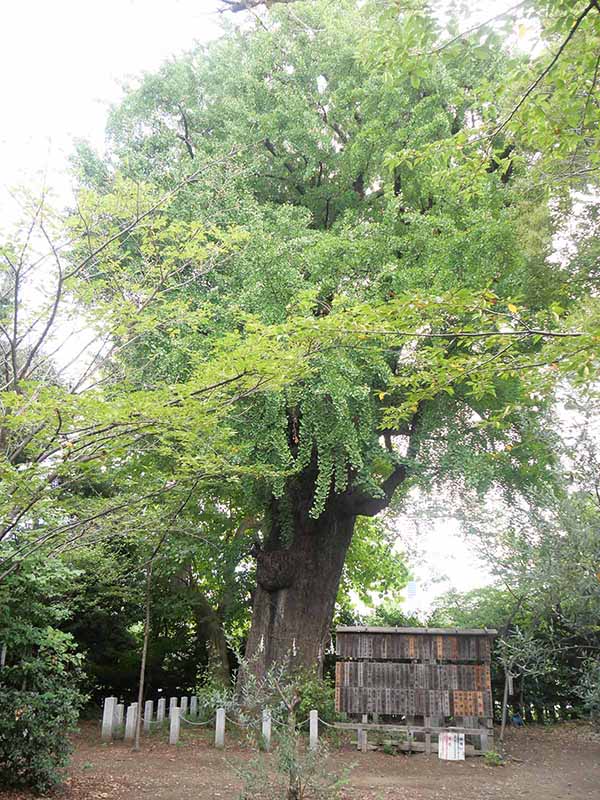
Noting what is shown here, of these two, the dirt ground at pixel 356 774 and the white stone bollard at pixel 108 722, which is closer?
the dirt ground at pixel 356 774

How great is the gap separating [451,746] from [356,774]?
152 centimetres

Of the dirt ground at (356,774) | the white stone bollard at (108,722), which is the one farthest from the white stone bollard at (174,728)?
the white stone bollard at (108,722)

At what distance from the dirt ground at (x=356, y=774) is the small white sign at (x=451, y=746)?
162 millimetres

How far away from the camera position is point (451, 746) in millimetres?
8672

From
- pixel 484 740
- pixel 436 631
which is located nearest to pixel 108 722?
pixel 436 631

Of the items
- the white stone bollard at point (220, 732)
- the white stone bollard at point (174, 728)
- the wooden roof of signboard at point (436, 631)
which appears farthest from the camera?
the wooden roof of signboard at point (436, 631)

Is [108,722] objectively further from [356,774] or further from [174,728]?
[356,774]

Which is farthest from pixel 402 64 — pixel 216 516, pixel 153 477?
pixel 216 516

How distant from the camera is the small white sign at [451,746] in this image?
863 centimetres

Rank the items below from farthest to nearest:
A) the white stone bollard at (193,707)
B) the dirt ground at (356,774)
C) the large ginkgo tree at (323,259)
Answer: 1. the white stone bollard at (193,707)
2. the large ginkgo tree at (323,259)
3. the dirt ground at (356,774)

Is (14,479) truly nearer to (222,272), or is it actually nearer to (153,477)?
(153,477)

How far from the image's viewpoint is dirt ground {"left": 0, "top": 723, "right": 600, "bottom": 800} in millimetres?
6707

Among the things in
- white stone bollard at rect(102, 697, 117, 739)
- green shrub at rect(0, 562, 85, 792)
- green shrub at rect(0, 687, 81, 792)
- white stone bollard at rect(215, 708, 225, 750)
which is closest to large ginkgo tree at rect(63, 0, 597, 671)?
white stone bollard at rect(215, 708, 225, 750)

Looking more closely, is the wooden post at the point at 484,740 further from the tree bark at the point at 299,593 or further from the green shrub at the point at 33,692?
the green shrub at the point at 33,692
